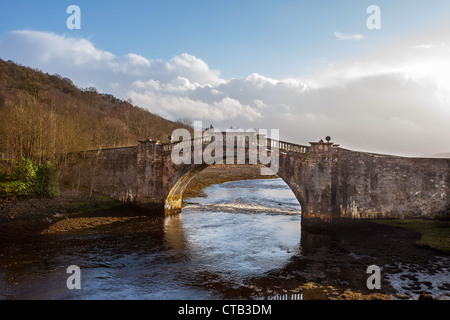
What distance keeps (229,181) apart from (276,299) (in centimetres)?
4975

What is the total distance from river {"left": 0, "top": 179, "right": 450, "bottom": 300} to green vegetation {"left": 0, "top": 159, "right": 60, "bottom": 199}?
20.8 ft

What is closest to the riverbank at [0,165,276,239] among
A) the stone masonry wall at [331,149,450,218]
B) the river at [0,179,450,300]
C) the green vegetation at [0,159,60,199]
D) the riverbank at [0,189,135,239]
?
the riverbank at [0,189,135,239]

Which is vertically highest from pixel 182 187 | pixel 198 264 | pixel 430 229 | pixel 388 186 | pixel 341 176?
pixel 341 176

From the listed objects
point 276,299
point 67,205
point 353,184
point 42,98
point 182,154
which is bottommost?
point 276,299

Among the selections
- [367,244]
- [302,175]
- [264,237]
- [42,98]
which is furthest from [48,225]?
[42,98]

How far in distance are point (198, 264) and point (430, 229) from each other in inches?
620

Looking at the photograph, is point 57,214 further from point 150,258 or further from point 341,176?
point 341,176

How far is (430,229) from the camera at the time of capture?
20938 mm

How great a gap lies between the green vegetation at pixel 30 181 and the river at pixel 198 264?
635 cm

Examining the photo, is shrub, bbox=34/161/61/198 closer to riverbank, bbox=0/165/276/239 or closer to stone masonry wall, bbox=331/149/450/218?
riverbank, bbox=0/165/276/239

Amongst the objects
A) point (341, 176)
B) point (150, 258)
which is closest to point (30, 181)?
point (150, 258)

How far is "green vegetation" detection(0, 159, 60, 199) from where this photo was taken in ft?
75.8

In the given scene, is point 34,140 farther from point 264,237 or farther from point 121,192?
point 264,237

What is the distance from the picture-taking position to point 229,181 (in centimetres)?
6169
